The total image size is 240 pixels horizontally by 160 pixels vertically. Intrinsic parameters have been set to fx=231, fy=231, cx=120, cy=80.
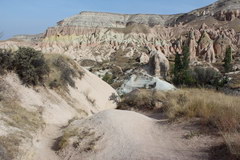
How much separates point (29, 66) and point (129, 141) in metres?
7.93

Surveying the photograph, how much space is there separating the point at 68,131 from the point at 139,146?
9.87 feet

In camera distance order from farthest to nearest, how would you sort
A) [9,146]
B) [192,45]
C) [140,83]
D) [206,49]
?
[192,45]
[206,49]
[140,83]
[9,146]

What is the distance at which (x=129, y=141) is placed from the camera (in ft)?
20.7

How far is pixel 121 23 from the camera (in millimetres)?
147750

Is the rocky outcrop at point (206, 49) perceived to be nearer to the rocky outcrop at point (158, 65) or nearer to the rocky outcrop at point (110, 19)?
the rocky outcrop at point (158, 65)

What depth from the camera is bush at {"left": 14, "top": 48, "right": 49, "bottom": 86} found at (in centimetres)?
1178

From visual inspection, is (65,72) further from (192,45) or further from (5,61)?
(192,45)

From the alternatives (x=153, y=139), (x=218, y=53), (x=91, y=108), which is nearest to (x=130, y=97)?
(x=91, y=108)

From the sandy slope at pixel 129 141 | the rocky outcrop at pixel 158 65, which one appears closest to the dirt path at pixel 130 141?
the sandy slope at pixel 129 141

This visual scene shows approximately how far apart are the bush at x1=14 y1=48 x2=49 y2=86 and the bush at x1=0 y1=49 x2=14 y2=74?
9.4 inches

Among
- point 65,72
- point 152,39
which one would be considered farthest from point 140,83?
point 152,39

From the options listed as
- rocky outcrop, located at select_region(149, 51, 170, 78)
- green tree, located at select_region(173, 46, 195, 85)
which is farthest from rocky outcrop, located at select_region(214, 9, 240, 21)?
rocky outcrop, located at select_region(149, 51, 170, 78)

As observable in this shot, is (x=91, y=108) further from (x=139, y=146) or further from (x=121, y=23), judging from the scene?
(x=121, y=23)

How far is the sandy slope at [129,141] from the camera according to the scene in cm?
531
